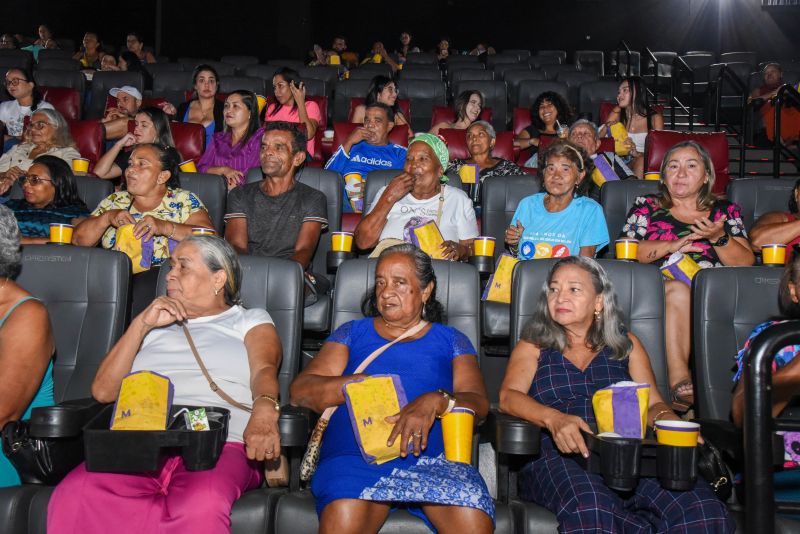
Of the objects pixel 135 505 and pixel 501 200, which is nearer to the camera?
pixel 135 505

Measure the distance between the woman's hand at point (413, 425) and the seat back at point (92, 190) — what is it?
2.46m

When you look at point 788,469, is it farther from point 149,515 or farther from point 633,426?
point 149,515

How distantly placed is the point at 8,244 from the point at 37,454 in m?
0.70

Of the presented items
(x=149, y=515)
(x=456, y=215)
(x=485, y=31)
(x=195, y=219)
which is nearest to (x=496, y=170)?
(x=456, y=215)

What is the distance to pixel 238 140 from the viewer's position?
5.12 m

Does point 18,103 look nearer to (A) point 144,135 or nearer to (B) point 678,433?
(A) point 144,135

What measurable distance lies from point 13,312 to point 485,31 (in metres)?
11.7

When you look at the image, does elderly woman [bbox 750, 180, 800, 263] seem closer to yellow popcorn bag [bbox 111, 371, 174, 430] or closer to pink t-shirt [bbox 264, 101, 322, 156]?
yellow popcorn bag [bbox 111, 371, 174, 430]

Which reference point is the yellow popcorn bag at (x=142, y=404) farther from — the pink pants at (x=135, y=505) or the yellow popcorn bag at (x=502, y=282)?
the yellow popcorn bag at (x=502, y=282)

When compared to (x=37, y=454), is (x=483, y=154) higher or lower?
higher

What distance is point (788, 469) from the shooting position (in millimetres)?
2373

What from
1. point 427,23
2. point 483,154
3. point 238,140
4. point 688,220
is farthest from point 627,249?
point 427,23

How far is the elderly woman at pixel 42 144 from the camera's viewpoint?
4910 mm

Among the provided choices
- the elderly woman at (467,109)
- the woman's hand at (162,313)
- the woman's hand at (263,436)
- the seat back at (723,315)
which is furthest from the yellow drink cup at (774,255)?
the elderly woman at (467,109)
